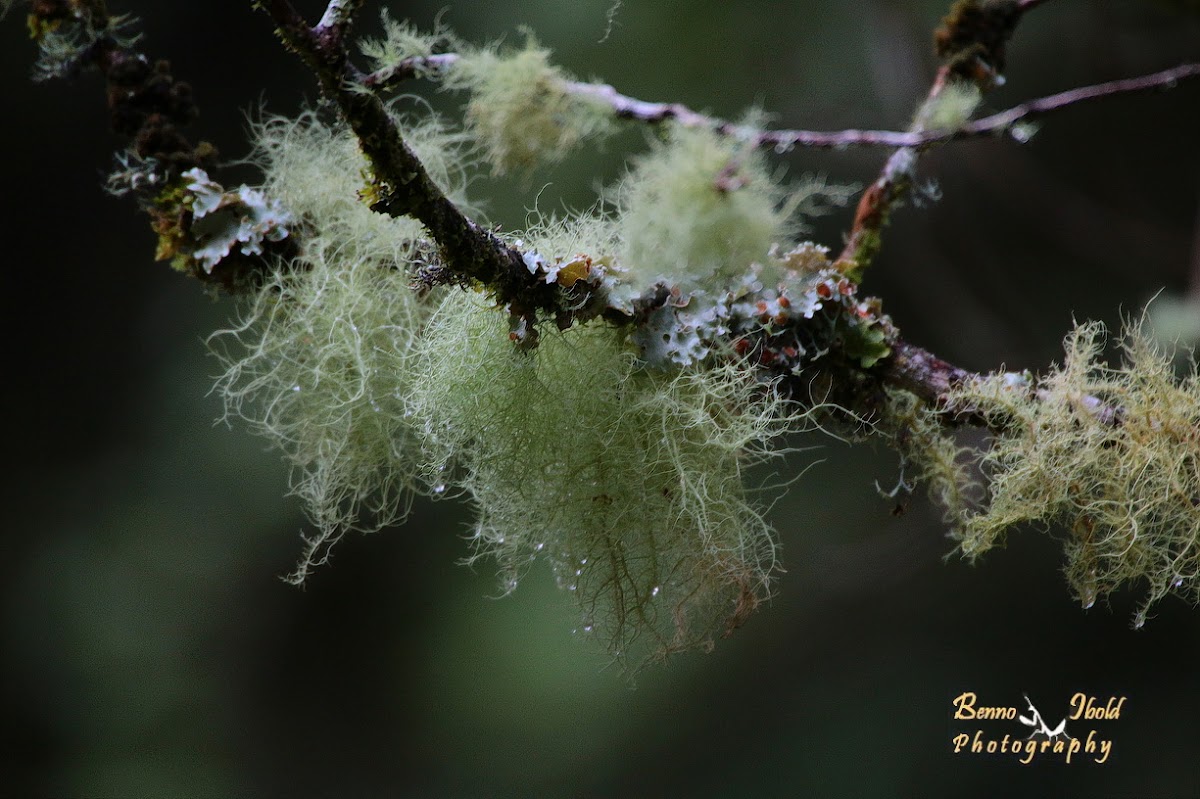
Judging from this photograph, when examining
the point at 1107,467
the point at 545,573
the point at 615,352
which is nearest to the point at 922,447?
the point at 1107,467

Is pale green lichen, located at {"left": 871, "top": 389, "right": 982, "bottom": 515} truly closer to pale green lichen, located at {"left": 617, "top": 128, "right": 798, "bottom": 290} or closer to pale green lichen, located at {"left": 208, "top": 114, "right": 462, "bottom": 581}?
pale green lichen, located at {"left": 617, "top": 128, "right": 798, "bottom": 290}

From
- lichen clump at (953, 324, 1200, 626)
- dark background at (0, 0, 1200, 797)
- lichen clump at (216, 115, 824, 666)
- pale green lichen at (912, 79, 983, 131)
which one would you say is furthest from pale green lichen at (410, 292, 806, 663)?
dark background at (0, 0, 1200, 797)

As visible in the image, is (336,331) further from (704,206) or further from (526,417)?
(704,206)

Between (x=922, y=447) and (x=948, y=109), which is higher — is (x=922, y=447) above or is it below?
below

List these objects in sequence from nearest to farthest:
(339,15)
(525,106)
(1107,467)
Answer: (339,15), (1107,467), (525,106)

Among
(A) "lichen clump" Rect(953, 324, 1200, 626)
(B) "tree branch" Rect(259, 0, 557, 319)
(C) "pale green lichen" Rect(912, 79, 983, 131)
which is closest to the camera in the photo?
(B) "tree branch" Rect(259, 0, 557, 319)

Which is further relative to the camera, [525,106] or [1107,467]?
[525,106]
